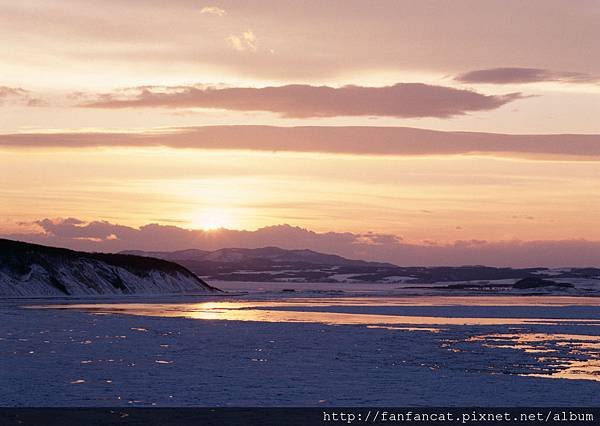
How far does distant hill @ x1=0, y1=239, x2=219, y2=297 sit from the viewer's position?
96.2m

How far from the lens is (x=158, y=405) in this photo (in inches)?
826

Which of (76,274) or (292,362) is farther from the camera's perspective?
(76,274)

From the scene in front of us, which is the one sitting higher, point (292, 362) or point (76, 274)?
point (76, 274)

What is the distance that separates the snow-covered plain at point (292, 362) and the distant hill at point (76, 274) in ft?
153

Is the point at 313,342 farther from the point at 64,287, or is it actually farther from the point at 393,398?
the point at 64,287

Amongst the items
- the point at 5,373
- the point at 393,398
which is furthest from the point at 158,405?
the point at 5,373

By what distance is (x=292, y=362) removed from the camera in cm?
2995

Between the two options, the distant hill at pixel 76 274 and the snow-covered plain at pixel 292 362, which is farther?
the distant hill at pixel 76 274

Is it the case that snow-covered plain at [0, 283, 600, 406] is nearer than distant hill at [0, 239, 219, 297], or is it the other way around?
snow-covered plain at [0, 283, 600, 406]

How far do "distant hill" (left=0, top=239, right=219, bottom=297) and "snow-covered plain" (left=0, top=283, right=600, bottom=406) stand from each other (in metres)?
46.7

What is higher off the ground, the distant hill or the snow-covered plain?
the distant hill

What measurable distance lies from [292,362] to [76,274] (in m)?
79.5

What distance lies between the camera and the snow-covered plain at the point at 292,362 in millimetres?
22500

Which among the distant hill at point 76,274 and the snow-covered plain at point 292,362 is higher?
the distant hill at point 76,274
